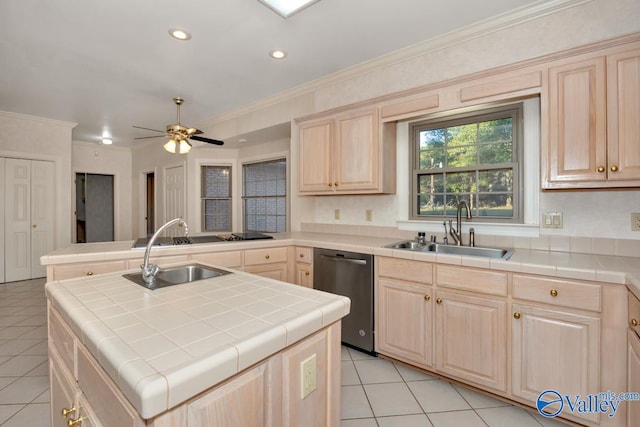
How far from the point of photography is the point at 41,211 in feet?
16.5

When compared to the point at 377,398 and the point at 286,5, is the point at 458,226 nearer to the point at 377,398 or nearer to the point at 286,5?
the point at 377,398

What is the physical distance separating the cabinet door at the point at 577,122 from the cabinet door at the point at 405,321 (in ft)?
3.81

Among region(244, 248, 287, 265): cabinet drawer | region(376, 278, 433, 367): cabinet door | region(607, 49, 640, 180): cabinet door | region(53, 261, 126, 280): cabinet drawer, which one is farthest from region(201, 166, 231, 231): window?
region(607, 49, 640, 180): cabinet door

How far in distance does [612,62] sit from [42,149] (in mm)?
6955

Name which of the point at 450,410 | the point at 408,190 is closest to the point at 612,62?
the point at 408,190

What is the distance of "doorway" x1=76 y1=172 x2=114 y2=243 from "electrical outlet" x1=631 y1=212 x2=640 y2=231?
830 centimetres

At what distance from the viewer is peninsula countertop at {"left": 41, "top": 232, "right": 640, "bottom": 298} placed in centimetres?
156

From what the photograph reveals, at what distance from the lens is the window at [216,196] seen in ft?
17.5

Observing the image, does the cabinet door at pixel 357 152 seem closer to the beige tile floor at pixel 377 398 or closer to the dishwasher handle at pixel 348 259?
the dishwasher handle at pixel 348 259

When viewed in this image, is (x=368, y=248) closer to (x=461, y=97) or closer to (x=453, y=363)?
(x=453, y=363)

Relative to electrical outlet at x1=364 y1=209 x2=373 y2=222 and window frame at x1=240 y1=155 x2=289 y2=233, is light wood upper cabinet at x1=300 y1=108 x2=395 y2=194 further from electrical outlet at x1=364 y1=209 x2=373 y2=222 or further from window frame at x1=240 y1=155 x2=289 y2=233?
window frame at x1=240 y1=155 x2=289 y2=233

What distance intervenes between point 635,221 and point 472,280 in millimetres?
1085

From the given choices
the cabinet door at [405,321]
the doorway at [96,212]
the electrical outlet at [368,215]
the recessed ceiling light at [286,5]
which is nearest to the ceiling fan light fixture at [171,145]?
the recessed ceiling light at [286,5]

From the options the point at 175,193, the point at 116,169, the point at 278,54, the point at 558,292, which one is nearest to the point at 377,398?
the point at 558,292
